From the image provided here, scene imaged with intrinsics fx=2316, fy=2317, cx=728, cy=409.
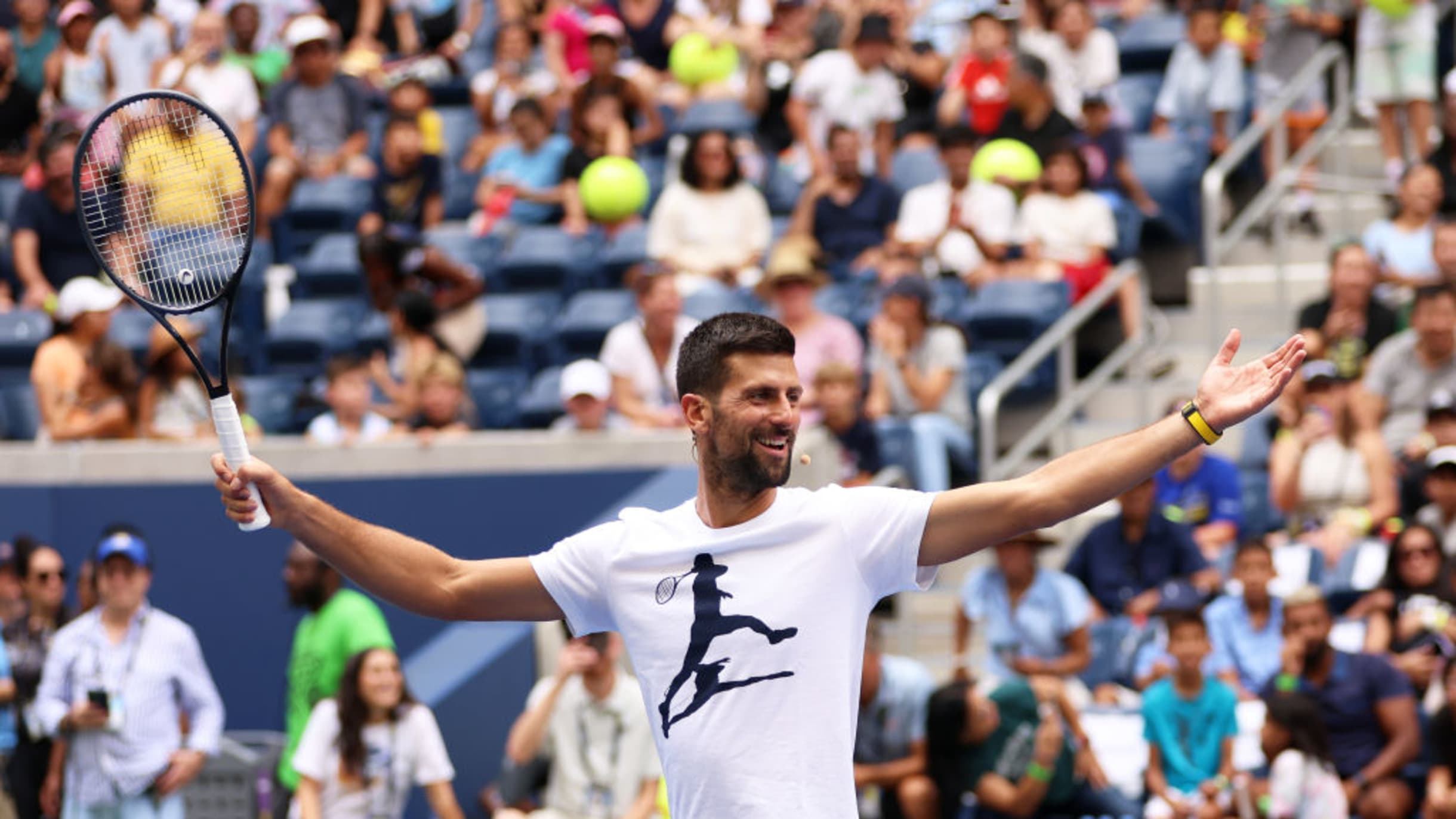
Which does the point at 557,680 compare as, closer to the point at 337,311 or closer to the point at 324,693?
the point at 324,693

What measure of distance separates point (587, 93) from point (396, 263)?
176 centimetres

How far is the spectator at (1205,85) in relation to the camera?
12500 millimetres

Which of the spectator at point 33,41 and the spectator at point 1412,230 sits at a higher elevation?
the spectator at point 33,41

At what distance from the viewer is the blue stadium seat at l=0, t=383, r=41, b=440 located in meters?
11.9

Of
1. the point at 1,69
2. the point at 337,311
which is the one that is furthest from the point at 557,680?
the point at 1,69

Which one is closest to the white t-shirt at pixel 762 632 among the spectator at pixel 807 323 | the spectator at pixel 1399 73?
the spectator at pixel 807 323

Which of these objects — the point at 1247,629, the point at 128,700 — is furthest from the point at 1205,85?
the point at 128,700

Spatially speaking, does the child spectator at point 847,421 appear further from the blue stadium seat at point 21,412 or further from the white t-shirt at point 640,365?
the blue stadium seat at point 21,412

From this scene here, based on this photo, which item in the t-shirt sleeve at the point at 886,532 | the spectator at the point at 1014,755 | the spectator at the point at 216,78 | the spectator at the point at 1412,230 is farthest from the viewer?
the spectator at the point at 216,78

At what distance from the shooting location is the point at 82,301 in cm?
1102

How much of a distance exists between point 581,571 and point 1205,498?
6191mm

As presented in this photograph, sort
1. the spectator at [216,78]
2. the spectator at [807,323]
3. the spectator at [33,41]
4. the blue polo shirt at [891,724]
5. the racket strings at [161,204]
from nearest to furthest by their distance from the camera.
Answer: the racket strings at [161,204] → the blue polo shirt at [891,724] → the spectator at [807,323] → the spectator at [216,78] → the spectator at [33,41]

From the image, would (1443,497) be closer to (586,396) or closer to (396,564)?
(586,396)

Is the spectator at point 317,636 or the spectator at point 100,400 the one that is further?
the spectator at point 100,400
